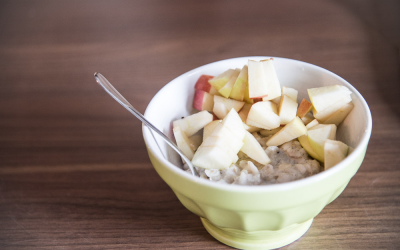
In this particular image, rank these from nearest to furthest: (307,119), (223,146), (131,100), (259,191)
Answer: (259,191), (223,146), (307,119), (131,100)

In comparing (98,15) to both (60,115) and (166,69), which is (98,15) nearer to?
(166,69)

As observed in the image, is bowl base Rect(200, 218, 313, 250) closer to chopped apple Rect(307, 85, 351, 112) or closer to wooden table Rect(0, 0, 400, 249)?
wooden table Rect(0, 0, 400, 249)

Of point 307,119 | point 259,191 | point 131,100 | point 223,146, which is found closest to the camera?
point 259,191

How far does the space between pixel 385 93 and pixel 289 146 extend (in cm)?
52

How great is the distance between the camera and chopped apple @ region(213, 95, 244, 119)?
757mm

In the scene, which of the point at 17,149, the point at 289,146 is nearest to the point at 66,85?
the point at 17,149

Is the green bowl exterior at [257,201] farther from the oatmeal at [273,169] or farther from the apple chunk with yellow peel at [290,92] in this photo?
the apple chunk with yellow peel at [290,92]

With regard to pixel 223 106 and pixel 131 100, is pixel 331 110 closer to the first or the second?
pixel 223 106

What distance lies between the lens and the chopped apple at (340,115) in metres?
0.70

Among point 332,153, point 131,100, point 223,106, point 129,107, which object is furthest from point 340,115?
point 131,100

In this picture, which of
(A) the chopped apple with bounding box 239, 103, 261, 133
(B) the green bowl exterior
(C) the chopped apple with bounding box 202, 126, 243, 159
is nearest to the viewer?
(B) the green bowl exterior

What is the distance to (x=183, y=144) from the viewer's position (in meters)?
0.72

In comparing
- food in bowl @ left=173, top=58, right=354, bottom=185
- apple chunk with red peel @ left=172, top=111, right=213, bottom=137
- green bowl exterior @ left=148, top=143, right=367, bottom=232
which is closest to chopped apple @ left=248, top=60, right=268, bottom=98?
food in bowl @ left=173, top=58, right=354, bottom=185

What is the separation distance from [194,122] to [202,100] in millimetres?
62
